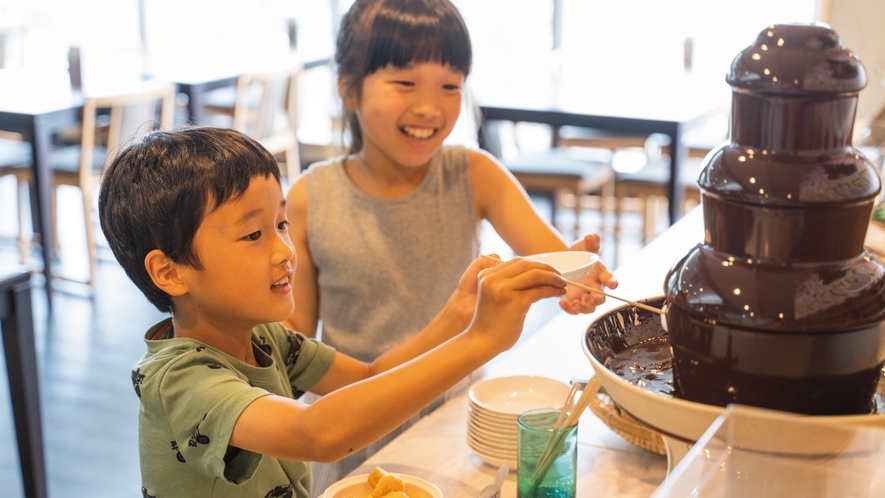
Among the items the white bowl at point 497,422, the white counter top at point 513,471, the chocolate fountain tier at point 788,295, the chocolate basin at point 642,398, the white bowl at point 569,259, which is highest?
the chocolate fountain tier at point 788,295

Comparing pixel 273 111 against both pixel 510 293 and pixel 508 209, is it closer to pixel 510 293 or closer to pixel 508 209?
pixel 508 209

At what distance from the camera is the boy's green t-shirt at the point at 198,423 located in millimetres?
1006

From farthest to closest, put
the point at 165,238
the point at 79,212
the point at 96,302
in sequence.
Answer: the point at 79,212, the point at 96,302, the point at 165,238

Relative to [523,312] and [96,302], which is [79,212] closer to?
[96,302]

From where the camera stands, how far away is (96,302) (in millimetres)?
4023

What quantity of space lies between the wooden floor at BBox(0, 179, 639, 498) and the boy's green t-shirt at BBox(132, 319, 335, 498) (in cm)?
151

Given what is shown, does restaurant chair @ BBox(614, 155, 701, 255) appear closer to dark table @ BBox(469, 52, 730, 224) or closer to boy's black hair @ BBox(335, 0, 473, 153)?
dark table @ BBox(469, 52, 730, 224)

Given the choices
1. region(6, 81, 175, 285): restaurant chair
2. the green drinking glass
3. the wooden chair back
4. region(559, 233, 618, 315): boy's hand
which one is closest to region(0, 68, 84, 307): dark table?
region(6, 81, 175, 285): restaurant chair

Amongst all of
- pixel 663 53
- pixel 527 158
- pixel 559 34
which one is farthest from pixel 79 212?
pixel 663 53

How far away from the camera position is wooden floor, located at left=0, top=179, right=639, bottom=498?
2604 millimetres

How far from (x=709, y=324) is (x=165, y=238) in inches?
25.7

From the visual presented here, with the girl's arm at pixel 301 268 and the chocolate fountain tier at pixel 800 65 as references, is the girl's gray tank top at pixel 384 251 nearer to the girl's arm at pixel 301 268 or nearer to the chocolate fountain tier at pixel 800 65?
the girl's arm at pixel 301 268

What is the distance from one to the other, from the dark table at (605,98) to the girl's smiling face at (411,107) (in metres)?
2.09

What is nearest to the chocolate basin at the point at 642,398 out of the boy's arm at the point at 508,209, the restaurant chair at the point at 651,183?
the boy's arm at the point at 508,209
